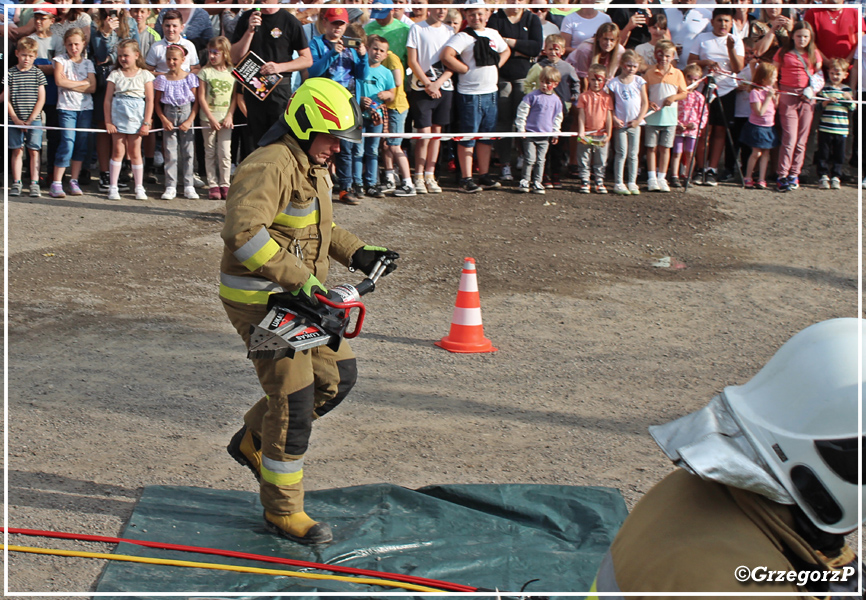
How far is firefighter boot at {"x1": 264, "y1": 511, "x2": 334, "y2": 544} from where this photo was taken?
13.6 ft

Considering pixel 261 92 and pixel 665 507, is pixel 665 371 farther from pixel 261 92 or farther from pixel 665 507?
pixel 261 92

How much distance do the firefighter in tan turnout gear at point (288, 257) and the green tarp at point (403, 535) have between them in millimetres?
207

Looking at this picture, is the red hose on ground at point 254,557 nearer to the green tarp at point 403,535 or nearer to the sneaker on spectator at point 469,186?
the green tarp at point 403,535

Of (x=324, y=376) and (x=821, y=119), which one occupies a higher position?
(x=821, y=119)

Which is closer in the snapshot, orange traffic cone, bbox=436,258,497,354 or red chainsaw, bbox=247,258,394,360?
red chainsaw, bbox=247,258,394,360

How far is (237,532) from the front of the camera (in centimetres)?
423

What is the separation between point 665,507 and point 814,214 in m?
10.3

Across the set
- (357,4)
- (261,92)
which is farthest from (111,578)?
(357,4)

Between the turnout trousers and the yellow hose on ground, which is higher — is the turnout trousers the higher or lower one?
the higher one

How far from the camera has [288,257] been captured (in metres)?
3.94

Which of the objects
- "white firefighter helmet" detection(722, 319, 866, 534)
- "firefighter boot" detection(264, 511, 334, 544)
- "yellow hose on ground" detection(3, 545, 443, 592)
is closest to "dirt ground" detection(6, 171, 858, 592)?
"yellow hose on ground" detection(3, 545, 443, 592)

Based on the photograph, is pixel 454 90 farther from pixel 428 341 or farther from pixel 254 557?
pixel 254 557

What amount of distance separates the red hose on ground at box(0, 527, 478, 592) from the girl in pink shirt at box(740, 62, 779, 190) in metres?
9.74

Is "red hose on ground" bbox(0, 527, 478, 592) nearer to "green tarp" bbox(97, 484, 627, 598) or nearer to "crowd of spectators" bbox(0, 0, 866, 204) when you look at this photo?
"green tarp" bbox(97, 484, 627, 598)
